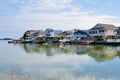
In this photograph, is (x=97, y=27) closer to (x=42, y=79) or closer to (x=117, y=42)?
(x=117, y=42)

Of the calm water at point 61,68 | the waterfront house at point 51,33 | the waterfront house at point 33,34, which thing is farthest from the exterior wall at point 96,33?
the calm water at point 61,68

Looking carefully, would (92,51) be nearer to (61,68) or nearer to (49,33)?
(61,68)

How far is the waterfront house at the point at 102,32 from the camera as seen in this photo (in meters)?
41.9

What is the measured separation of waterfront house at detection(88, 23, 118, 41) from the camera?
41.9 m

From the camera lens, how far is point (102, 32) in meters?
42.3

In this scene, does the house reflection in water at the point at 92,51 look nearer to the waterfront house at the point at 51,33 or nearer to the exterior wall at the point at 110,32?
the exterior wall at the point at 110,32

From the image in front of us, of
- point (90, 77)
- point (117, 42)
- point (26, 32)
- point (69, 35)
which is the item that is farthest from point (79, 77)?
point (26, 32)

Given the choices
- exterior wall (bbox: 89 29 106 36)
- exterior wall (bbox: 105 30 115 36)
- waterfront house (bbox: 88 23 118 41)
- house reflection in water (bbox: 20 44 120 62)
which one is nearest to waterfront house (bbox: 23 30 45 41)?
exterior wall (bbox: 89 29 106 36)

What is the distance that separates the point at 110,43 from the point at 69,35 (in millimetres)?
23589

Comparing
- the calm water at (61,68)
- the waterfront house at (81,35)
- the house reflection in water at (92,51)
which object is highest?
the waterfront house at (81,35)

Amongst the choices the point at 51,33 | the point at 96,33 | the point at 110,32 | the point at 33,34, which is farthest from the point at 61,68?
the point at 33,34

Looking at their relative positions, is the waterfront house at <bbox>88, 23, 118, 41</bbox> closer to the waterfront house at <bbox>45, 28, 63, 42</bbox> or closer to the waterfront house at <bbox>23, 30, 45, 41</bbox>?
the waterfront house at <bbox>45, 28, 63, 42</bbox>

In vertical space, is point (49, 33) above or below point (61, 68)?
above

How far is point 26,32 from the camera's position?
74062 millimetres
